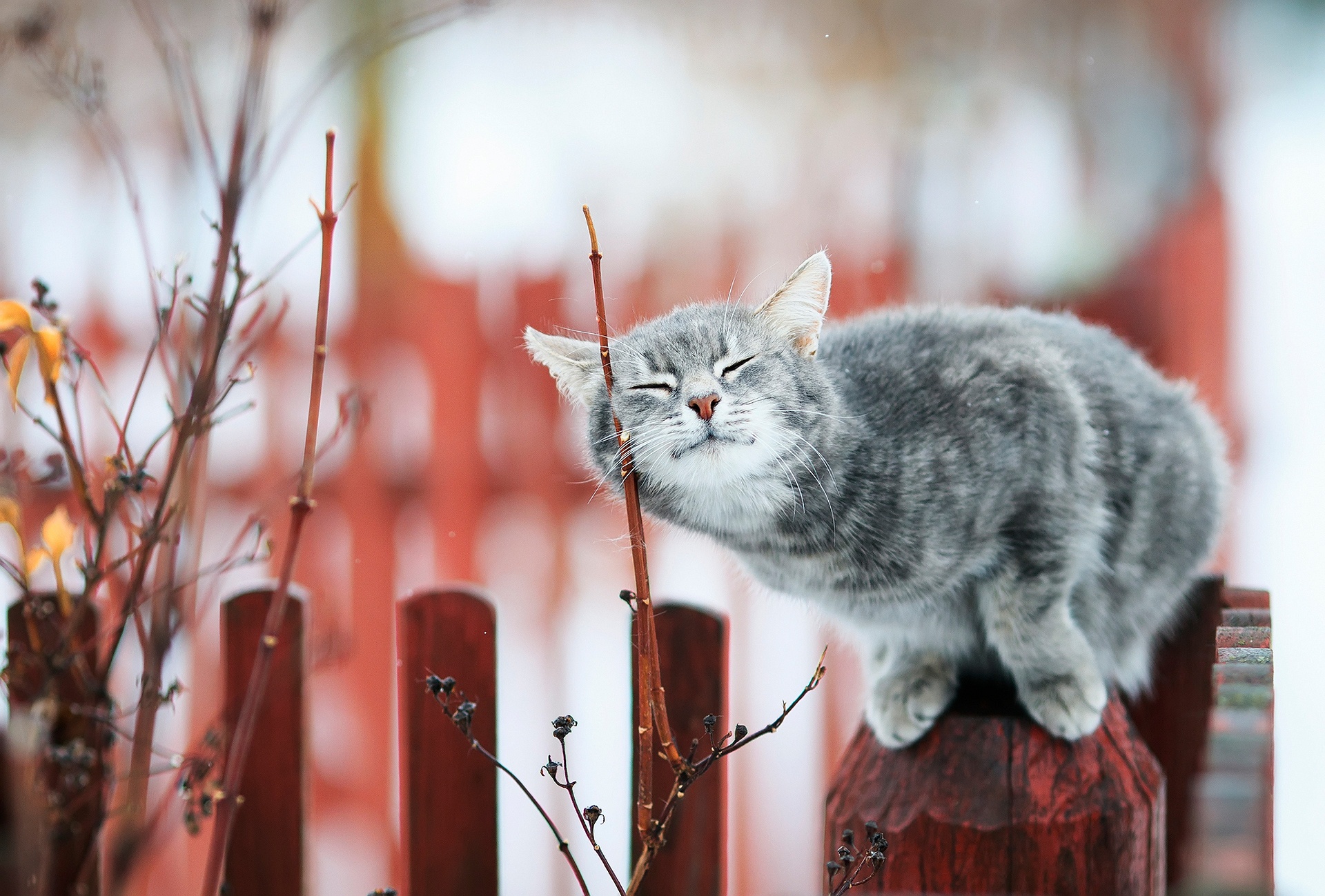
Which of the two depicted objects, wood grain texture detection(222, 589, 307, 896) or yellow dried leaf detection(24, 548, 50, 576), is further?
wood grain texture detection(222, 589, 307, 896)

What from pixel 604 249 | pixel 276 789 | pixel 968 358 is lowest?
pixel 276 789

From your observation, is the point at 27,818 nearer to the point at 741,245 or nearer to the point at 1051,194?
the point at 741,245

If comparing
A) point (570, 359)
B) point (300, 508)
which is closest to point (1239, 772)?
point (570, 359)

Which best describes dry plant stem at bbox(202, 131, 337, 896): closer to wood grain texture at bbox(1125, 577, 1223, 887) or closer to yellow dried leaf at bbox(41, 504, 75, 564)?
yellow dried leaf at bbox(41, 504, 75, 564)

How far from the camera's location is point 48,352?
0.60 m

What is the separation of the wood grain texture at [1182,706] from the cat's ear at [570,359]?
61 cm

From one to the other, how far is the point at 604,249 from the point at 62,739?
1.05 metres

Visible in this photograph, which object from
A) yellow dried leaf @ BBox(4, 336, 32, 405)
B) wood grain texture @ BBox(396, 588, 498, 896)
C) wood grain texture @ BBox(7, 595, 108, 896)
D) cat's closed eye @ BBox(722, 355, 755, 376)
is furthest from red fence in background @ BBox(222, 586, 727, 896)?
yellow dried leaf @ BBox(4, 336, 32, 405)

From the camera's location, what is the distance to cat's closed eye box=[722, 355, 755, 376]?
32.4 inches

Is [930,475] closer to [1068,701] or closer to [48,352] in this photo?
[1068,701]

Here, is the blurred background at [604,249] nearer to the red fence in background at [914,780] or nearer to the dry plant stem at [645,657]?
the red fence in background at [914,780]

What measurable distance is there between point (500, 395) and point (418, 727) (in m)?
0.82

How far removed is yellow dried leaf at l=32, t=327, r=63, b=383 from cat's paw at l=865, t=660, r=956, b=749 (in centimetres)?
69

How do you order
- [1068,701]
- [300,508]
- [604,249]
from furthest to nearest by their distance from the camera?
[604,249] < [1068,701] < [300,508]
